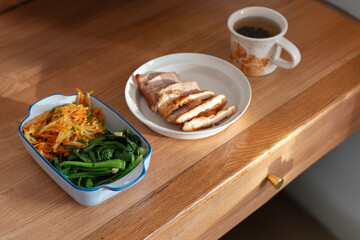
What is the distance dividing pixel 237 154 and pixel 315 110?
0.24 metres

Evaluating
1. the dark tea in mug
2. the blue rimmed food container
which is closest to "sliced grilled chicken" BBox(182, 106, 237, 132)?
the blue rimmed food container

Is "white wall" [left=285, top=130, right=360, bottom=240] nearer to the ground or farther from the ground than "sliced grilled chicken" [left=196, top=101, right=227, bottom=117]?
nearer to the ground

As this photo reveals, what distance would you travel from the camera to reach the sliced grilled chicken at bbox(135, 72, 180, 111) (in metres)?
1.02

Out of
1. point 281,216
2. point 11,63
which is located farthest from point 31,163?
point 281,216

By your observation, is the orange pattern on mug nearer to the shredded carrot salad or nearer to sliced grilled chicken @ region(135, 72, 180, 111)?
sliced grilled chicken @ region(135, 72, 180, 111)

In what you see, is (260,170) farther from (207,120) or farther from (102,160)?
(102,160)

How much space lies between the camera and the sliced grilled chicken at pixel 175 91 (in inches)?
38.9

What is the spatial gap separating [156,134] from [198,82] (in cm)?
20

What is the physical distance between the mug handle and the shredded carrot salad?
1.51 feet

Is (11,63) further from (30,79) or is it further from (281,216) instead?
(281,216)

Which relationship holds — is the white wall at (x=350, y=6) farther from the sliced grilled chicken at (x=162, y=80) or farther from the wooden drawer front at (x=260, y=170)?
the sliced grilled chicken at (x=162, y=80)

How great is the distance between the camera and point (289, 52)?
1059mm

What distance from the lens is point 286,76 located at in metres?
1.13

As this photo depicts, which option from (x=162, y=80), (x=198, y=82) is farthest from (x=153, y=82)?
(x=198, y=82)
